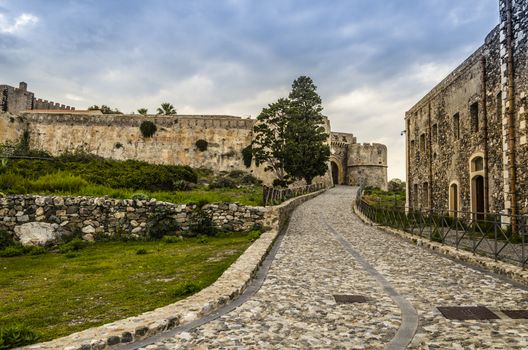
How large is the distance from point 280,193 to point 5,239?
13580 millimetres

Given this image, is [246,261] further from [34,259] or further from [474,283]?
[34,259]

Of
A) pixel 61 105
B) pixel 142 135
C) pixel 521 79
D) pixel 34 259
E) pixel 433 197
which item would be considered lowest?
pixel 34 259

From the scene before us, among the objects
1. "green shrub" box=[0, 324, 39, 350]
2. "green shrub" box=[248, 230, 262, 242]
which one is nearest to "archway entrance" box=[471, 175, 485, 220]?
"green shrub" box=[248, 230, 262, 242]

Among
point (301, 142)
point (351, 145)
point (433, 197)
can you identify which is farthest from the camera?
point (351, 145)

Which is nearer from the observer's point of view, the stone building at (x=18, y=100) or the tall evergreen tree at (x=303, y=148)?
the tall evergreen tree at (x=303, y=148)

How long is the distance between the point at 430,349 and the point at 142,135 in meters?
49.3

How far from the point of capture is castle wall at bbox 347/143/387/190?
57062mm


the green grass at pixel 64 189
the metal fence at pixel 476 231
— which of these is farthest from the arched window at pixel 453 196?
the green grass at pixel 64 189

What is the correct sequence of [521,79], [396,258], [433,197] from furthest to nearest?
[433,197] < [521,79] < [396,258]

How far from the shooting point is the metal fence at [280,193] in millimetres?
15996

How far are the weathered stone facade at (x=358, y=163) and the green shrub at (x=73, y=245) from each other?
47793mm

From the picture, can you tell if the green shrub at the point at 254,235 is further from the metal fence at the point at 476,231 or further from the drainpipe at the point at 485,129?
the drainpipe at the point at 485,129

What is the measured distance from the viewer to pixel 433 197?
21031 mm

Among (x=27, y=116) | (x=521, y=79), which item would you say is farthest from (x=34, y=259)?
(x=27, y=116)
